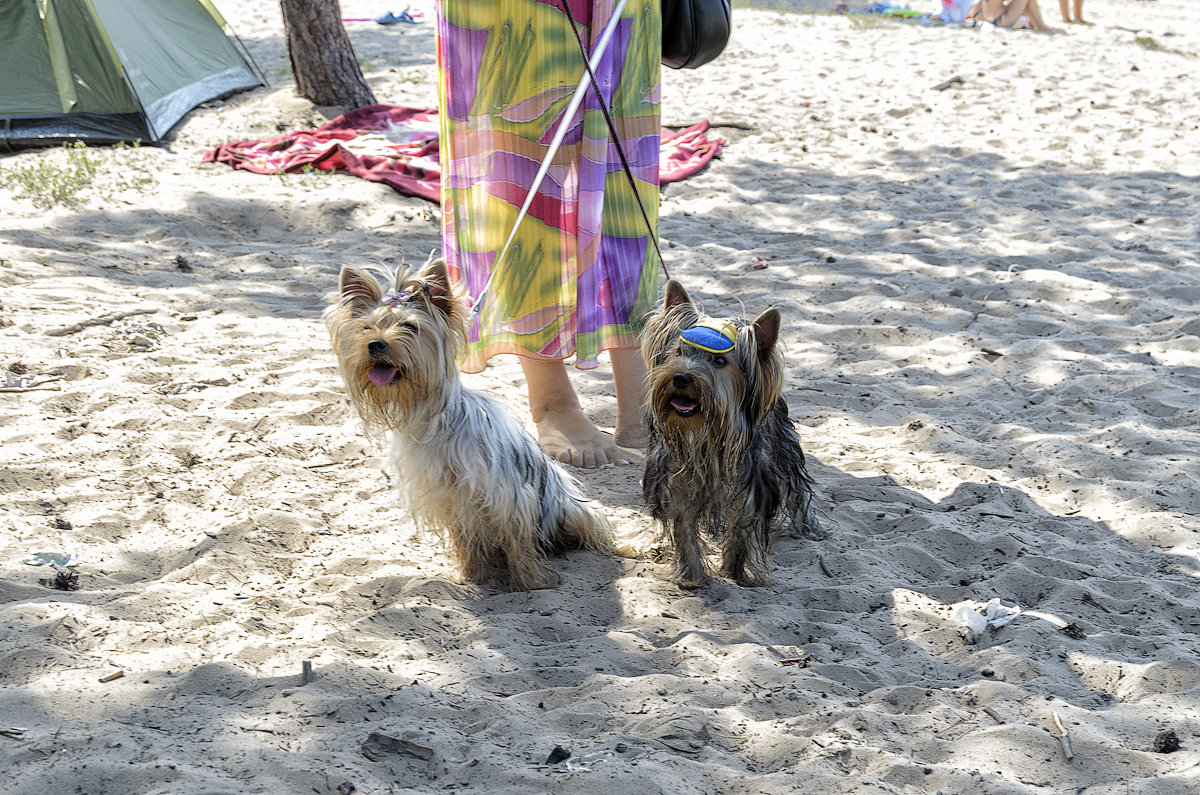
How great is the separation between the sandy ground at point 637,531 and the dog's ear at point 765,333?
0.90 m

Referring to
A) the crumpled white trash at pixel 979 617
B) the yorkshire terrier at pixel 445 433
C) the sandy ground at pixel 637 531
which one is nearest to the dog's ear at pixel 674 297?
the yorkshire terrier at pixel 445 433

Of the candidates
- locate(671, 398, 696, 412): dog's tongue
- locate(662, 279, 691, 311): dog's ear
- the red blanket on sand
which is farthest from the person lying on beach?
locate(671, 398, 696, 412): dog's tongue

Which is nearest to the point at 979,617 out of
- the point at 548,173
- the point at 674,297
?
the point at 674,297

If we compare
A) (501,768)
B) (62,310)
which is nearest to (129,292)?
(62,310)

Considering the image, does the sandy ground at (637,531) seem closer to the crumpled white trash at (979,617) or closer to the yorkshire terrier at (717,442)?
the crumpled white trash at (979,617)

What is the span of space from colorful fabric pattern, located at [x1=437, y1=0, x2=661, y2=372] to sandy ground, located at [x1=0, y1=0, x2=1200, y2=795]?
0.78 metres

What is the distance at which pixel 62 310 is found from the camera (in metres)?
5.25

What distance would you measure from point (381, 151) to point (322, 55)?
1.54 metres

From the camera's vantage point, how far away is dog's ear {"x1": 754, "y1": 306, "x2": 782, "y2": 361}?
9.79ft

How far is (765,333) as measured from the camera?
3.01 meters

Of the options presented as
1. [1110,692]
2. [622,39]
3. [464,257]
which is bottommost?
[1110,692]

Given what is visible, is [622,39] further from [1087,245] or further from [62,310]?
[1087,245]

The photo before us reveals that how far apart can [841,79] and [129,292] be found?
8.67m

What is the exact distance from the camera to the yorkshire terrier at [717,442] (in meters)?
3.01
